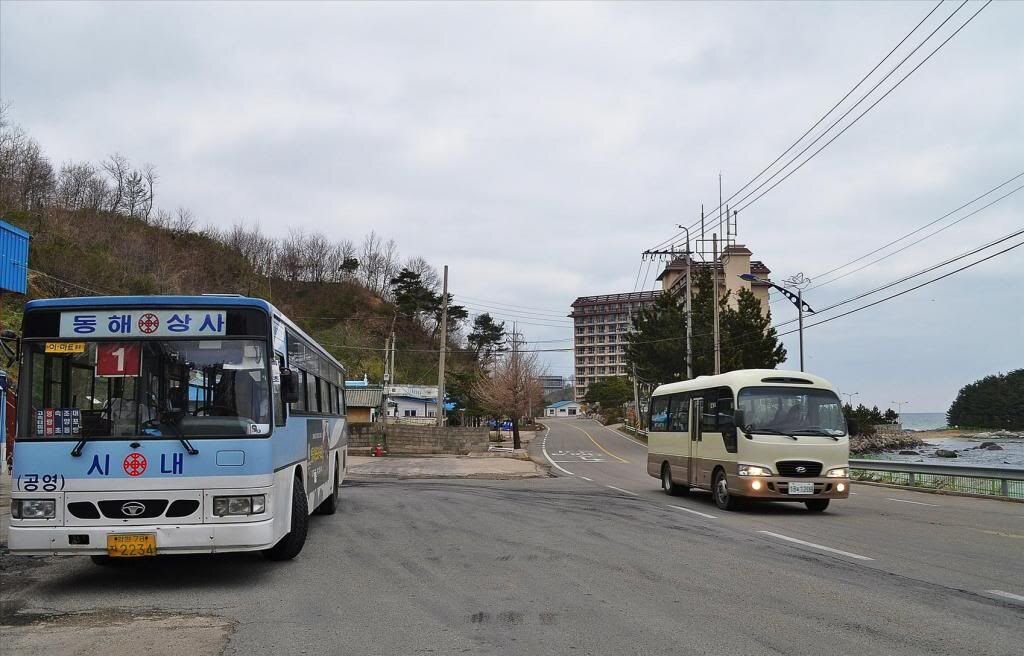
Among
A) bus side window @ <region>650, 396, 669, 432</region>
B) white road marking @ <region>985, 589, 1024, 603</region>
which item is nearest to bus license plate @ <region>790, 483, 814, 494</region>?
bus side window @ <region>650, 396, 669, 432</region>

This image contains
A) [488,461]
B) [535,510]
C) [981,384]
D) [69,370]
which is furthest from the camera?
[981,384]

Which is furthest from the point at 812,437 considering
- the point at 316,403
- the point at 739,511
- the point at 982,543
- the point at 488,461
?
the point at 488,461

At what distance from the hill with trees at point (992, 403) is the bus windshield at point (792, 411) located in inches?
2589

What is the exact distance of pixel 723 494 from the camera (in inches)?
646

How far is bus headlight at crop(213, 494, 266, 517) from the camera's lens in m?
7.95

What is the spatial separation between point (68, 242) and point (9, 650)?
49.9 metres

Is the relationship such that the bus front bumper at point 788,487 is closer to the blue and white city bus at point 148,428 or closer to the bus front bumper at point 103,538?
the blue and white city bus at point 148,428

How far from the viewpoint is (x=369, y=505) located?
17484 mm

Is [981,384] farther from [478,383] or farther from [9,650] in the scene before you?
[9,650]

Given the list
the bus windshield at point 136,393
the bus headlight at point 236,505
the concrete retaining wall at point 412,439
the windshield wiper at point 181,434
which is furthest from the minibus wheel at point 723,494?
the concrete retaining wall at point 412,439

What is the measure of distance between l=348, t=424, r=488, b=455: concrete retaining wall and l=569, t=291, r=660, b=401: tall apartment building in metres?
132

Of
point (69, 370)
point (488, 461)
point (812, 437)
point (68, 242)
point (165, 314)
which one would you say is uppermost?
point (68, 242)

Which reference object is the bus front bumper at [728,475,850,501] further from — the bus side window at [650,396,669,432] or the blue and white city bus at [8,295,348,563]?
the blue and white city bus at [8,295,348,563]

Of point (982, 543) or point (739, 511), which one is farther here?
point (739, 511)
